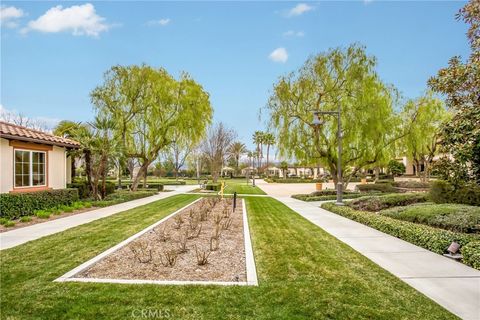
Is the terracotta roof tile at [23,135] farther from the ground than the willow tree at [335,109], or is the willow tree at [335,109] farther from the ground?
the willow tree at [335,109]

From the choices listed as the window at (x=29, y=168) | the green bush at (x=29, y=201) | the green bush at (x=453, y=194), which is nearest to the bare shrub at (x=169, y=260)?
the green bush at (x=29, y=201)

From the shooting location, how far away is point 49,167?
15.0 meters

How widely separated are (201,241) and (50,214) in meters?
7.42

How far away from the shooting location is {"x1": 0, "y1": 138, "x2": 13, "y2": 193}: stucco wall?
11781mm

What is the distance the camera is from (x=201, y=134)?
26562 mm

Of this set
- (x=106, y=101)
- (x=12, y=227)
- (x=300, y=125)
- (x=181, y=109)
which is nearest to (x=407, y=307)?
(x=12, y=227)

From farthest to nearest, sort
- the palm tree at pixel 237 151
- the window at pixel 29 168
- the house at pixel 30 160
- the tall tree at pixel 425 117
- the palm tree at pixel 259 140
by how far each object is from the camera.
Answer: the palm tree at pixel 259 140
the palm tree at pixel 237 151
the tall tree at pixel 425 117
the window at pixel 29 168
the house at pixel 30 160

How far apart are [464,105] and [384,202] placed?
8315 mm

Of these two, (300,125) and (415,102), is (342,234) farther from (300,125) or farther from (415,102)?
(415,102)

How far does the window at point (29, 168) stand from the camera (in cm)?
1285

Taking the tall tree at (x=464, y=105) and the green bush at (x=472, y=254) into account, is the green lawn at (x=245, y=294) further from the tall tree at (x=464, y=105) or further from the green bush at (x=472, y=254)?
the tall tree at (x=464, y=105)

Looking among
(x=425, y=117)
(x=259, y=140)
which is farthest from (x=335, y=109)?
(x=259, y=140)

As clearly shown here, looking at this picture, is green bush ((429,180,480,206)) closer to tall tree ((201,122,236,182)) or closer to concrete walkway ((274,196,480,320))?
concrete walkway ((274,196,480,320))

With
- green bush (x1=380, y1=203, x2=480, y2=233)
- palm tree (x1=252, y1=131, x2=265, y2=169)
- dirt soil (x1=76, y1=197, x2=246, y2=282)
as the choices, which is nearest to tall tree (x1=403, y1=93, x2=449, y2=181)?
green bush (x1=380, y1=203, x2=480, y2=233)
